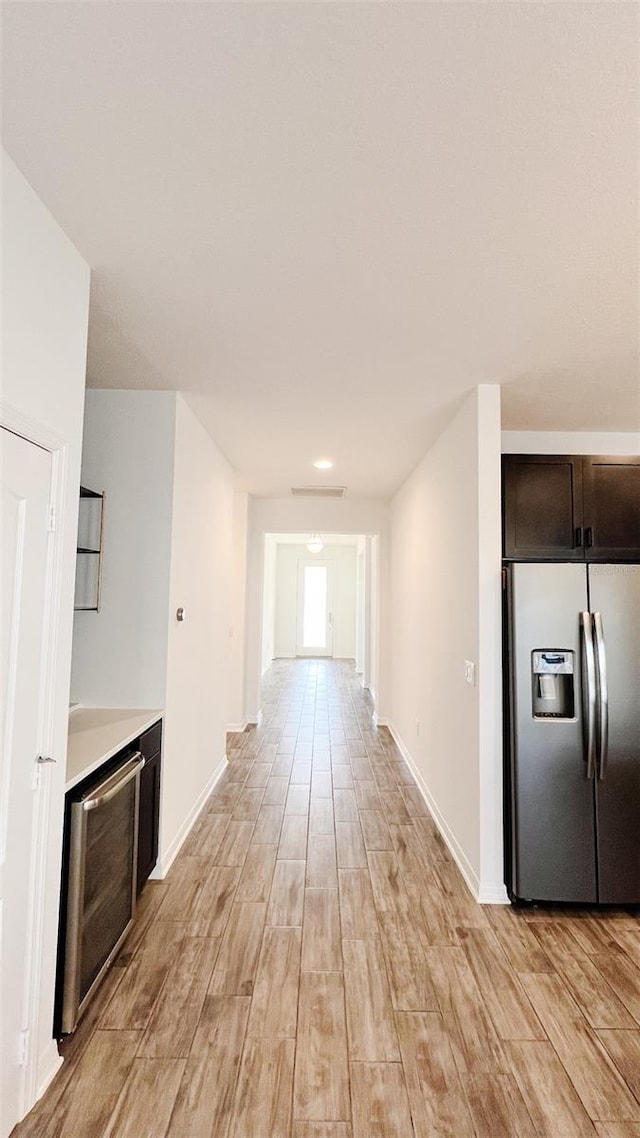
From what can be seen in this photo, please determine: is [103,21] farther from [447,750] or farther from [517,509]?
[447,750]

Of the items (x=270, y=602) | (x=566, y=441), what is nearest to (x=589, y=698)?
(x=566, y=441)

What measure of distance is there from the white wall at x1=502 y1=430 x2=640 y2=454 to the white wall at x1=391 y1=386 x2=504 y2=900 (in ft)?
1.68

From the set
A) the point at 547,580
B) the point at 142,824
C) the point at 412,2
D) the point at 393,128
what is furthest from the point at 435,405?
the point at 142,824

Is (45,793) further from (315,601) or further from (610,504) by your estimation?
(315,601)

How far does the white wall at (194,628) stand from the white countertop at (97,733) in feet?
0.91

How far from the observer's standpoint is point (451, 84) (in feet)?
3.96

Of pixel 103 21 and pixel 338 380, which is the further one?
pixel 338 380

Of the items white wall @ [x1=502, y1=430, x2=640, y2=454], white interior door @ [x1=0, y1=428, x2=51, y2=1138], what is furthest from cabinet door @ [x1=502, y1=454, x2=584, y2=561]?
white interior door @ [x1=0, y1=428, x2=51, y2=1138]

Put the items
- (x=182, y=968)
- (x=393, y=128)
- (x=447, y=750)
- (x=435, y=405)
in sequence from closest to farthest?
(x=393, y=128) < (x=182, y=968) < (x=435, y=405) < (x=447, y=750)

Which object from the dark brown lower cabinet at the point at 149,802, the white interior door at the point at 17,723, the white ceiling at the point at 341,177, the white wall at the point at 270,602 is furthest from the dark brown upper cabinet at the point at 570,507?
the white wall at the point at 270,602

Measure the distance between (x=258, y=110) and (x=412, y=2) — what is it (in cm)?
40

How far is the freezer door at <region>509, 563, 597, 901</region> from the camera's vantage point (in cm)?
262

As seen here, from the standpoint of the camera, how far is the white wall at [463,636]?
110 inches

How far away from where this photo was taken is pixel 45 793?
5.43 feet
